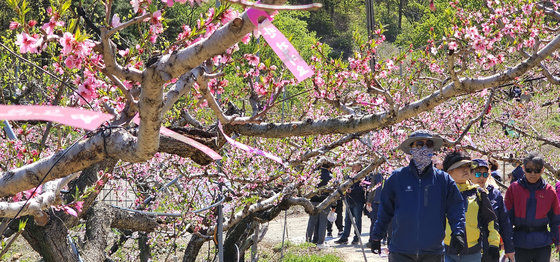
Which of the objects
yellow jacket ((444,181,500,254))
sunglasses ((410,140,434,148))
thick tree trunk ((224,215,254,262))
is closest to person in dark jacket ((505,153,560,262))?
yellow jacket ((444,181,500,254))

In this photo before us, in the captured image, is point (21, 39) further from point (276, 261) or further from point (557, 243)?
point (276, 261)

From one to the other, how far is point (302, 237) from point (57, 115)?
38.9 ft

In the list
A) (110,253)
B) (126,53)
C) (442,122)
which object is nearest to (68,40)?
(126,53)

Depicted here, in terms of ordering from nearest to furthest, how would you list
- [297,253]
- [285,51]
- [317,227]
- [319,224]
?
[285,51] < [297,253] < [319,224] < [317,227]

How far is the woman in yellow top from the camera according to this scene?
217 inches

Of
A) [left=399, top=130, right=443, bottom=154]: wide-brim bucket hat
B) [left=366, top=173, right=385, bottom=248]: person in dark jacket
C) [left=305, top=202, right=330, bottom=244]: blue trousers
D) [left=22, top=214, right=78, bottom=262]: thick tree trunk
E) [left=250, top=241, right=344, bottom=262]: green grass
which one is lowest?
[left=22, top=214, right=78, bottom=262]: thick tree trunk

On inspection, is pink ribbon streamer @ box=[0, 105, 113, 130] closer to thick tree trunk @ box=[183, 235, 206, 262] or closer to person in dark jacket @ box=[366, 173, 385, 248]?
thick tree trunk @ box=[183, 235, 206, 262]

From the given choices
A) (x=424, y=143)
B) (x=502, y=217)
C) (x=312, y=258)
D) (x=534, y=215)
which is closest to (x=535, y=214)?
(x=534, y=215)

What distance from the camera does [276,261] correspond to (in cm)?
1082

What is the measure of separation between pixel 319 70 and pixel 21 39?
3839 mm

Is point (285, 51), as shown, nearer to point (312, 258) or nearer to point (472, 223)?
point (472, 223)

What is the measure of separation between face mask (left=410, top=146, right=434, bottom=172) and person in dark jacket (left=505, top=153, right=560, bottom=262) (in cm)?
171

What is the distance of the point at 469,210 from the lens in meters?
5.65

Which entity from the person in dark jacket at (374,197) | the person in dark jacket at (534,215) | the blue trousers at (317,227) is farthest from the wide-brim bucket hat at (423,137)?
the blue trousers at (317,227)
